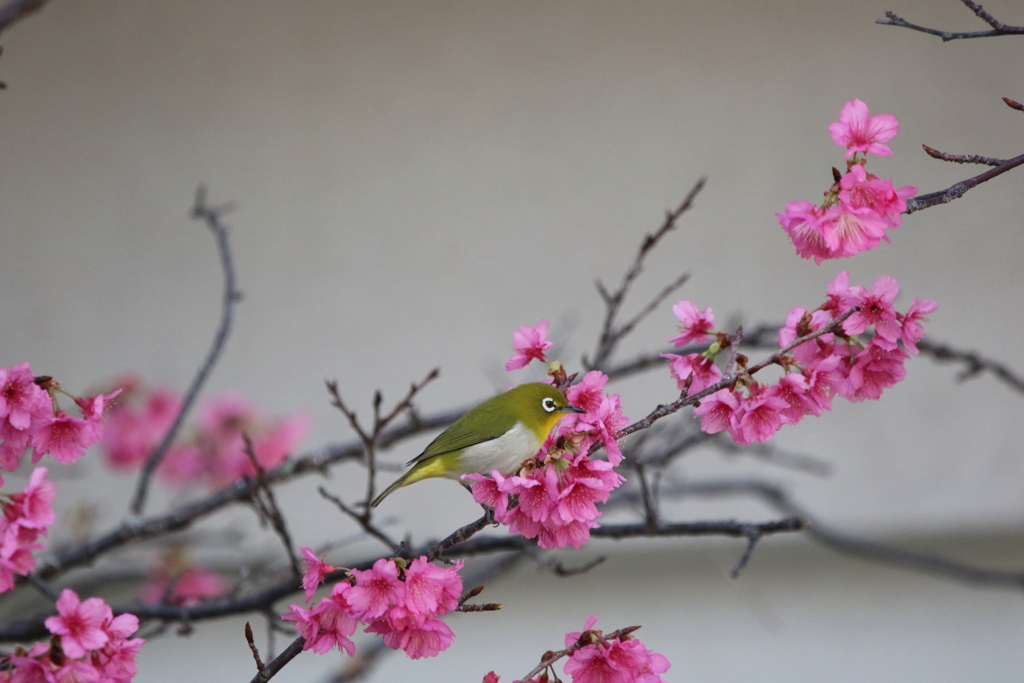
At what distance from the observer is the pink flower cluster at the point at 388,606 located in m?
0.49

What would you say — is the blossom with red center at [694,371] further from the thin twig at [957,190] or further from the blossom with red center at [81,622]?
the blossom with red center at [81,622]

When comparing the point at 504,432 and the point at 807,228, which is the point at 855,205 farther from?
the point at 504,432

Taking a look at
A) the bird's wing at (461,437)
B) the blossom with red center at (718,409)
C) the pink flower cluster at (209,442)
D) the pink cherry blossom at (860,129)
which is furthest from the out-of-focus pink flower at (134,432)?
the pink cherry blossom at (860,129)

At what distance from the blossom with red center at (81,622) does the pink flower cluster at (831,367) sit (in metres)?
0.38

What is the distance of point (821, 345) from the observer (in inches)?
24.2

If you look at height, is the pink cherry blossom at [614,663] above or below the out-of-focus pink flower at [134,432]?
below

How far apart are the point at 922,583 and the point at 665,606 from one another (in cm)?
61

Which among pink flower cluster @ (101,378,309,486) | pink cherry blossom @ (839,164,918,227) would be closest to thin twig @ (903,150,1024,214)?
pink cherry blossom @ (839,164,918,227)

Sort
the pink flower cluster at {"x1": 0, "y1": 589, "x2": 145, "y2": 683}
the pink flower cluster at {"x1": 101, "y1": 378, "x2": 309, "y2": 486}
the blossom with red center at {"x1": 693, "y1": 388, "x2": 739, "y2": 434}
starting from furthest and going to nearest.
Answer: the pink flower cluster at {"x1": 101, "y1": 378, "x2": 309, "y2": 486}
the blossom with red center at {"x1": 693, "y1": 388, "x2": 739, "y2": 434}
the pink flower cluster at {"x1": 0, "y1": 589, "x2": 145, "y2": 683}

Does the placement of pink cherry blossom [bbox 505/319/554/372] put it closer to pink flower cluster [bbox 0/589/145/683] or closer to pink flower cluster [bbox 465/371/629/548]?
pink flower cluster [bbox 465/371/629/548]

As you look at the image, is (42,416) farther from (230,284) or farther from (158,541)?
(158,541)

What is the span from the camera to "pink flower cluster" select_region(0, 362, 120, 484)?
556 mm

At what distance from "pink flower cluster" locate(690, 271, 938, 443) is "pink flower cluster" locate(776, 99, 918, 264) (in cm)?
5

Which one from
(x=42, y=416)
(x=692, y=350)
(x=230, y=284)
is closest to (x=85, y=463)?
(x=230, y=284)
